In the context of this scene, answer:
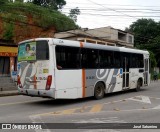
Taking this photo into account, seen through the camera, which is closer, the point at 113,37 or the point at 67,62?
the point at 67,62

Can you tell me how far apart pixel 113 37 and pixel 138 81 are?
40.6 metres

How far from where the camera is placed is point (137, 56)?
20.5 m

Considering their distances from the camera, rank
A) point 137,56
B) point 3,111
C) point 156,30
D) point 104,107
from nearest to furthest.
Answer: point 3,111 → point 104,107 → point 137,56 → point 156,30

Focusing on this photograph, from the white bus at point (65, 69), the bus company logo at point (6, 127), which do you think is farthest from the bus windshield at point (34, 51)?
the bus company logo at point (6, 127)

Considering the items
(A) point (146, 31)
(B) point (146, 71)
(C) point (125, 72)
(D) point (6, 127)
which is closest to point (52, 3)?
(A) point (146, 31)

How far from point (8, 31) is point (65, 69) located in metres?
29.6

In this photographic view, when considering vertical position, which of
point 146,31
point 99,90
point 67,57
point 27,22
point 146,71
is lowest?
point 99,90

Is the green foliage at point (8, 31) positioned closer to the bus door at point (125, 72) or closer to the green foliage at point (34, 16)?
the green foliage at point (34, 16)

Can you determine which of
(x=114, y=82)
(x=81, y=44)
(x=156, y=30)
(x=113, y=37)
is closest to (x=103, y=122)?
(x=81, y=44)

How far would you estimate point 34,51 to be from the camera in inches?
540

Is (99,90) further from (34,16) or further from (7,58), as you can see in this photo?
(34,16)

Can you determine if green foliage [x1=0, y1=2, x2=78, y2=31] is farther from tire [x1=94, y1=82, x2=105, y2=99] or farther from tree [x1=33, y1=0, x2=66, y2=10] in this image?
tire [x1=94, y1=82, x2=105, y2=99]

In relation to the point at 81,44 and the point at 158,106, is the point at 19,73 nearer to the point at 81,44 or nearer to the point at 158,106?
the point at 81,44

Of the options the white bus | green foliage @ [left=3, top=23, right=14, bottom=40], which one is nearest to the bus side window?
the white bus
